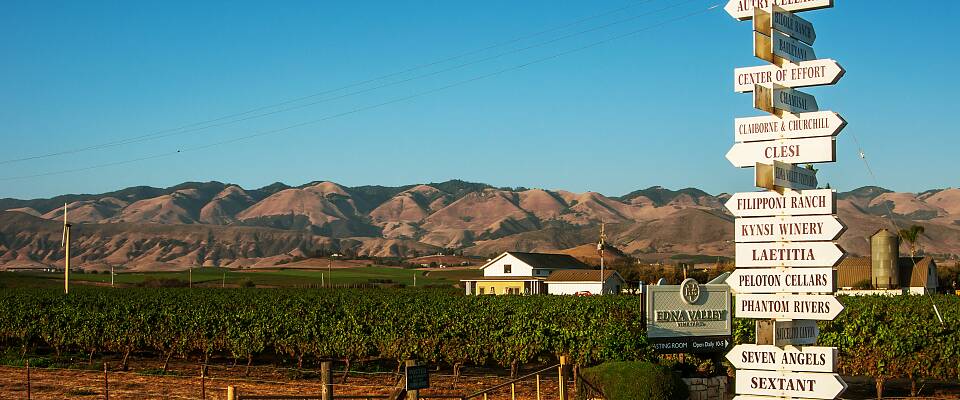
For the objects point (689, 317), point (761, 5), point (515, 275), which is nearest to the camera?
point (761, 5)

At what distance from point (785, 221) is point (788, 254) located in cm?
42

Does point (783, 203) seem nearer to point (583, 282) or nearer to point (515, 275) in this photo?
point (583, 282)

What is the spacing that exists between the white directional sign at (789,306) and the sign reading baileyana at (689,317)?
1651 cm

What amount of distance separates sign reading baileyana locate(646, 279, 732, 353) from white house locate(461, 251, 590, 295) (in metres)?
67.5

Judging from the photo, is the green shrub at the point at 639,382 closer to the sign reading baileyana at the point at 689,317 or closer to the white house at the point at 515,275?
the sign reading baileyana at the point at 689,317

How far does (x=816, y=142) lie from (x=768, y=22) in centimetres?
166

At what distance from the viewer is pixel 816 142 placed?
13.0 m

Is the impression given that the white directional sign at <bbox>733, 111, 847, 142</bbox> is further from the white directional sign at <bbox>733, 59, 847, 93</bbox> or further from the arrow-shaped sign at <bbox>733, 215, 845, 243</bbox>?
the arrow-shaped sign at <bbox>733, 215, 845, 243</bbox>

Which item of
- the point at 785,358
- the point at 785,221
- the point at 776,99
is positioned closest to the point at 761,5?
the point at 776,99

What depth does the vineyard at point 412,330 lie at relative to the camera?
33.2 metres

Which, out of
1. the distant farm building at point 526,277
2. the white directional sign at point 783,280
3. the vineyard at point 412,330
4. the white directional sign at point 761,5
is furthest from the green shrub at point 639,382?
the distant farm building at point 526,277

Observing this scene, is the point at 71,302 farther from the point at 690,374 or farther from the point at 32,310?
the point at 690,374

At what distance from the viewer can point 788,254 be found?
13.1 metres

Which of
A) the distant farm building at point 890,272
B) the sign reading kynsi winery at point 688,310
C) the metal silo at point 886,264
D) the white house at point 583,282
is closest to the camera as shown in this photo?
the sign reading kynsi winery at point 688,310
